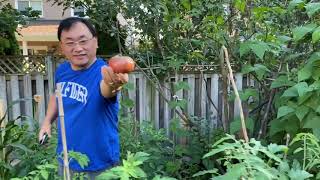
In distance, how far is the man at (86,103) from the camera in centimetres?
205

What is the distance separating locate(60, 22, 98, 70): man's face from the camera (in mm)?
2045

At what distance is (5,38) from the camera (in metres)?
5.96

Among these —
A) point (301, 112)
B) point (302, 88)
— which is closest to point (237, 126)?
point (301, 112)

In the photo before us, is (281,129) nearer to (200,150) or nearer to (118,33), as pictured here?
(200,150)

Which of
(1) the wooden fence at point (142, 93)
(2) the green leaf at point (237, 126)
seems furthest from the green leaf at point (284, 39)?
(1) the wooden fence at point (142, 93)

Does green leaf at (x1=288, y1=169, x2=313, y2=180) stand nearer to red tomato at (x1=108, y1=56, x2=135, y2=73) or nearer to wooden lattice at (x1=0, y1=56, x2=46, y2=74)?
red tomato at (x1=108, y1=56, x2=135, y2=73)

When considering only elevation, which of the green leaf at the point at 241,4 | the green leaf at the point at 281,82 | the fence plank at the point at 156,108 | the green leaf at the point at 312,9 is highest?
the green leaf at the point at 241,4

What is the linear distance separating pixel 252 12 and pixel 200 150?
1.30m

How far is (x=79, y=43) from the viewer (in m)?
2.04

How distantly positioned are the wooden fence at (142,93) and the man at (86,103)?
221cm

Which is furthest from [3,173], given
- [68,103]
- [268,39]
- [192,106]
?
[192,106]

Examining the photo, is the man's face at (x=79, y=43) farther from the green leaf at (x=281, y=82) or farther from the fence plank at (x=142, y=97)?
the fence plank at (x=142, y=97)

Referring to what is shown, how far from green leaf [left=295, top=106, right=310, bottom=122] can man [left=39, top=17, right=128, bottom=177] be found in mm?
1053

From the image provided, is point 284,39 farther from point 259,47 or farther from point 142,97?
point 142,97
